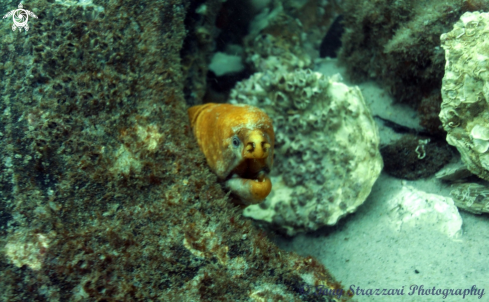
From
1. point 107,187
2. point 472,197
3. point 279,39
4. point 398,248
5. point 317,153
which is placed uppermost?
point 107,187

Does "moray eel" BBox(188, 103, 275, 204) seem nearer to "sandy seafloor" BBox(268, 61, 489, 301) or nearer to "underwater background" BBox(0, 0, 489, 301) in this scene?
"underwater background" BBox(0, 0, 489, 301)

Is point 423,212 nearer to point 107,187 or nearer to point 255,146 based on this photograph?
point 255,146

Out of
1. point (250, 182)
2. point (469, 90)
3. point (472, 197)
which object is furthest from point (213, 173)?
point (472, 197)

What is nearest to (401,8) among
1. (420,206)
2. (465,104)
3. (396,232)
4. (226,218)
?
(465,104)

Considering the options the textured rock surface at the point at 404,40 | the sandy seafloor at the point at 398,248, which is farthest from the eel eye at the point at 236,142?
the textured rock surface at the point at 404,40

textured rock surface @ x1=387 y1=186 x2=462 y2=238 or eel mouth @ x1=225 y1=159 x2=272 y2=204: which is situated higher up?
eel mouth @ x1=225 y1=159 x2=272 y2=204

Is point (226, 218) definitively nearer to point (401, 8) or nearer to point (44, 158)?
point (44, 158)

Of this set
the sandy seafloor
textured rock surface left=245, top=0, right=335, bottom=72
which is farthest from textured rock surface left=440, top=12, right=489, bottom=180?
textured rock surface left=245, top=0, right=335, bottom=72
